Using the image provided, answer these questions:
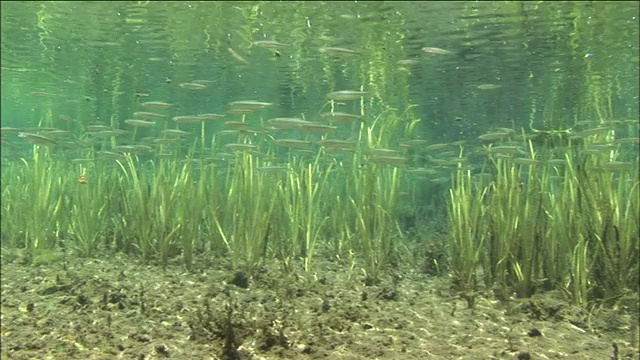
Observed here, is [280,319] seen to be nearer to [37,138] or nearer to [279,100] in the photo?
[37,138]

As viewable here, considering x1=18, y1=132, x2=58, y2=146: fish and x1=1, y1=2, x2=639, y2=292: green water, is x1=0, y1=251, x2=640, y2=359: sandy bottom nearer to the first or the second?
x1=1, y1=2, x2=639, y2=292: green water

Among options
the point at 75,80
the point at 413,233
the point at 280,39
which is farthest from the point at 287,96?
the point at 75,80

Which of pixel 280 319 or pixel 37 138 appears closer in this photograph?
pixel 280 319

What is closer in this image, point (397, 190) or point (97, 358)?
point (97, 358)

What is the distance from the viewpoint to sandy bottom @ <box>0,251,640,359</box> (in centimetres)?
464

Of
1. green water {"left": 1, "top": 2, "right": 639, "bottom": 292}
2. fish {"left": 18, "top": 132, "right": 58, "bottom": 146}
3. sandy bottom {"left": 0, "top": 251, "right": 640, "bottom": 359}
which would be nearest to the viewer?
sandy bottom {"left": 0, "top": 251, "right": 640, "bottom": 359}

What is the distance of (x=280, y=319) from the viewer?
5.32 meters

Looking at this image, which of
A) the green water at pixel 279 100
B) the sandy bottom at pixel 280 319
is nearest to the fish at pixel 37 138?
the green water at pixel 279 100

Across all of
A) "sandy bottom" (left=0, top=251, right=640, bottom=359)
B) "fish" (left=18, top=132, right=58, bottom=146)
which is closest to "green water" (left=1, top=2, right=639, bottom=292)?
"fish" (left=18, top=132, right=58, bottom=146)

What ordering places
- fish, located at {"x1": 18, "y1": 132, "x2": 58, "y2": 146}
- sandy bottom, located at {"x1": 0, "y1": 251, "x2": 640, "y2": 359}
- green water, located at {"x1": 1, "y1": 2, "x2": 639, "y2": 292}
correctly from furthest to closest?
green water, located at {"x1": 1, "y1": 2, "x2": 639, "y2": 292}, fish, located at {"x1": 18, "y1": 132, "x2": 58, "y2": 146}, sandy bottom, located at {"x1": 0, "y1": 251, "x2": 640, "y2": 359}

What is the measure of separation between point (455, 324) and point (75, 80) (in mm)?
16833

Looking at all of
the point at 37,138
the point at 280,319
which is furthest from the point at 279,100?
the point at 280,319

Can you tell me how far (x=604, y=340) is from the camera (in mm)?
5195

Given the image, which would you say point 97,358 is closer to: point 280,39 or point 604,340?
point 604,340
